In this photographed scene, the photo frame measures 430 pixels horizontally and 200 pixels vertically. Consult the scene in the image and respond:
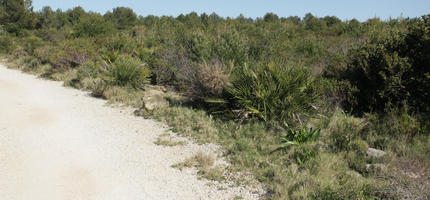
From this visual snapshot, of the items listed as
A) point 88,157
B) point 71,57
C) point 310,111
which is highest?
point 71,57

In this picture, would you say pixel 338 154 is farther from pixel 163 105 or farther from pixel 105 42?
pixel 105 42

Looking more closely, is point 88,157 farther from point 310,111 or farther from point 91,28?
point 91,28

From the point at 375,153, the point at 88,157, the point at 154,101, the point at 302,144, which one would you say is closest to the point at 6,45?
the point at 154,101

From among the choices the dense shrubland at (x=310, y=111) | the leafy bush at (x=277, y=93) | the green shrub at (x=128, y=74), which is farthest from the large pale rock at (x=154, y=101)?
the green shrub at (x=128, y=74)

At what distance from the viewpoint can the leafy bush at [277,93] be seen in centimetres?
698

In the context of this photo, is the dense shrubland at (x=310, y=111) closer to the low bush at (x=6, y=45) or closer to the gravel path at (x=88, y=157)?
the gravel path at (x=88, y=157)

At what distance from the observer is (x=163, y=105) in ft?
28.5

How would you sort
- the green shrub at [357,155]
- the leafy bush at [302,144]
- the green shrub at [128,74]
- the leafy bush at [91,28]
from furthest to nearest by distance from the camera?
the leafy bush at [91,28]
the green shrub at [128,74]
the leafy bush at [302,144]
the green shrub at [357,155]

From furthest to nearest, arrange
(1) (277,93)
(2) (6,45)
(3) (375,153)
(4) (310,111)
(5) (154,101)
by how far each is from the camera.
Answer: (2) (6,45), (5) (154,101), (4) (310,111), (1) (277,93), (3) (375,153)

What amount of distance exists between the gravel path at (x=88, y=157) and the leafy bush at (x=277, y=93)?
1.59 metres

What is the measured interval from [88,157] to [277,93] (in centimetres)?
402

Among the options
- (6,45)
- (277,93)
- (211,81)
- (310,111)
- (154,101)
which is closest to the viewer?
(277,93)

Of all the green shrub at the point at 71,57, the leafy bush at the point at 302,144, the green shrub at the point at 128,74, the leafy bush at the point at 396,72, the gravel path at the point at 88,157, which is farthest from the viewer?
the green shrub at the point at 71,57

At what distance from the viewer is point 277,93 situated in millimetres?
7074
